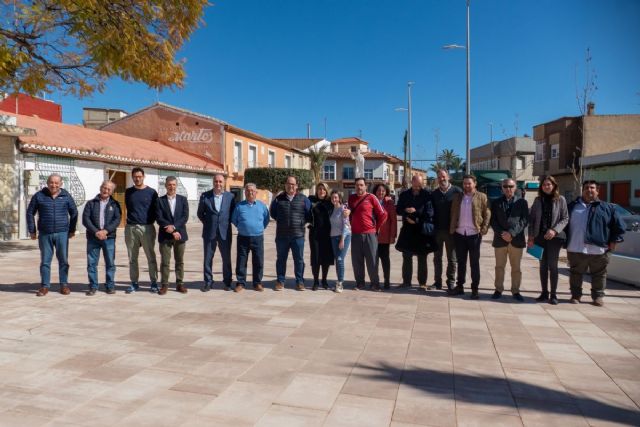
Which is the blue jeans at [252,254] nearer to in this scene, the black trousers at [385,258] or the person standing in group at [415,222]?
the black trousers at [385,258]

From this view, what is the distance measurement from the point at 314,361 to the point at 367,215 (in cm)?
341

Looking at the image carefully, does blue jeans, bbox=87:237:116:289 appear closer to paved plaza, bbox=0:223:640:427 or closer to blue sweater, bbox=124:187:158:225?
paved plaza, bbox=0:223:640:427

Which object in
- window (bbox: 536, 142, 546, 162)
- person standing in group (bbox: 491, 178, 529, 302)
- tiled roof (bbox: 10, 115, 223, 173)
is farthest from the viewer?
window (bbox: 536, 142, 546, 162)

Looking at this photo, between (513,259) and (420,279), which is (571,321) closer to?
(513,259)

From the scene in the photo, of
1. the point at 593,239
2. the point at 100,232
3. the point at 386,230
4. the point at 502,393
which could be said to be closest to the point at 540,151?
the point at 593,239

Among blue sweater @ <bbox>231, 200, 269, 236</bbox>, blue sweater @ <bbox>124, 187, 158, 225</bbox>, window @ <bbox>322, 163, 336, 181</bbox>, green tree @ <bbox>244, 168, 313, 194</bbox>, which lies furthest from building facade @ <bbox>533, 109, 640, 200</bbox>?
blue sweater @ <bbox>124, 187, 158, 225</bbox>

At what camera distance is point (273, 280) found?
8.04m

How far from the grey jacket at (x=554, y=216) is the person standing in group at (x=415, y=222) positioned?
1400 mm

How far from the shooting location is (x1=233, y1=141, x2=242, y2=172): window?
30688 millimetres

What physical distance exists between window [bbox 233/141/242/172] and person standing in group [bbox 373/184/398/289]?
24410 millimetres

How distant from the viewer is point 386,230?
23.4ft

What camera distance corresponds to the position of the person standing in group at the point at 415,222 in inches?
273

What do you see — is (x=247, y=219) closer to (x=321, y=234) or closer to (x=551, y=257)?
(x=321, y=234)

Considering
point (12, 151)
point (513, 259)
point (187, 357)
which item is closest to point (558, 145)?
point (513, 259)
